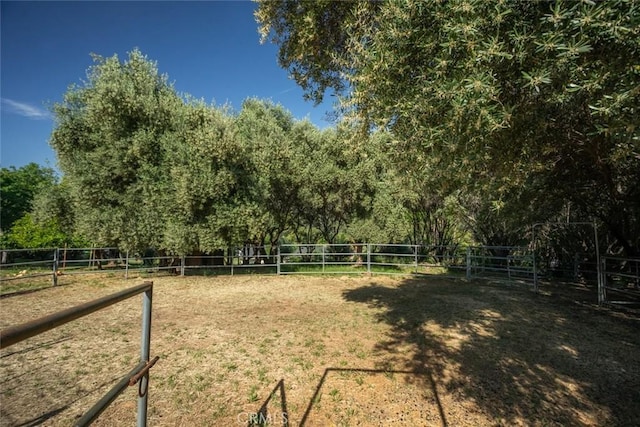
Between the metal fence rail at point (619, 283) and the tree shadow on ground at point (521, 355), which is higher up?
the metal fence rail at point (619, 283)

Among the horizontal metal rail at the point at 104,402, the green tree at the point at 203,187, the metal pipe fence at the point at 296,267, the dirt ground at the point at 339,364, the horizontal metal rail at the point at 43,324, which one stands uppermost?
the green tree at the point at 203,187

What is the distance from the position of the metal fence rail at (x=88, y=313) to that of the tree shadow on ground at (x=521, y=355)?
3.14 metres

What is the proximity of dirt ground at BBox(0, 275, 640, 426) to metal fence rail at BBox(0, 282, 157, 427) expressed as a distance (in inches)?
76.4

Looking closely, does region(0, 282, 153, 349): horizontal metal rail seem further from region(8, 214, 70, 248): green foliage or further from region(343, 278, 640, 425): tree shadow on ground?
region(8, 214, 70, 248): green foliage

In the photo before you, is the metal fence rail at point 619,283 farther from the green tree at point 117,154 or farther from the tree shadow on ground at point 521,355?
the green tree at point 117,154

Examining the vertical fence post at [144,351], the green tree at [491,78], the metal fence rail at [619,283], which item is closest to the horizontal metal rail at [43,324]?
the vertical fence post at [144,351]

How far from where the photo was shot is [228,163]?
11977 mm

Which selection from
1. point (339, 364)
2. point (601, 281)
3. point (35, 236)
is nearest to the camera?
point (339, 364)

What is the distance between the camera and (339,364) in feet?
15.1

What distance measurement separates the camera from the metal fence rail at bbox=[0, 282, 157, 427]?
0.96 m

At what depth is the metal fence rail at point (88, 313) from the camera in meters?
0.96

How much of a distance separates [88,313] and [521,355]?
5.76 meters

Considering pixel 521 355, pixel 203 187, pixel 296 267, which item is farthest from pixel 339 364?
pixel 296 267

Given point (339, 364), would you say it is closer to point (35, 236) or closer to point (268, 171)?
point (268, 171)
